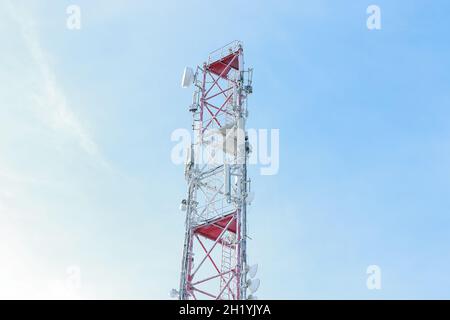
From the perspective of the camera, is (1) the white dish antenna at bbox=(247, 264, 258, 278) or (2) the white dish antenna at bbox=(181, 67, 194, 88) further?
(2) the white dish antenna at bbox=(181, 67, 194, 88)

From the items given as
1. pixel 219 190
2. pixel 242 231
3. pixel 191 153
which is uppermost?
pixel 191 153

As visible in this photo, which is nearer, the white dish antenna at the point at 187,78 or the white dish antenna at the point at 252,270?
the white dish antenna at the point at 252,270

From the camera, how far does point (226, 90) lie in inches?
1781

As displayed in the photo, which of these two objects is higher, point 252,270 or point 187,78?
point 187,78

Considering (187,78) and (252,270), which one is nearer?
(252,270)

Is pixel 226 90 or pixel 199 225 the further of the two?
pixel 226 90

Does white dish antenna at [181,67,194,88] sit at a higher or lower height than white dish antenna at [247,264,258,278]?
higher
